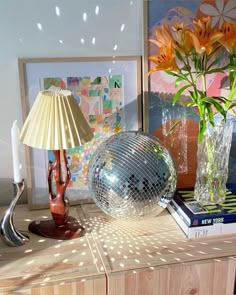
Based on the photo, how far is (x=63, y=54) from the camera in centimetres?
117

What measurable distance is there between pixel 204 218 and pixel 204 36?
0.49 m

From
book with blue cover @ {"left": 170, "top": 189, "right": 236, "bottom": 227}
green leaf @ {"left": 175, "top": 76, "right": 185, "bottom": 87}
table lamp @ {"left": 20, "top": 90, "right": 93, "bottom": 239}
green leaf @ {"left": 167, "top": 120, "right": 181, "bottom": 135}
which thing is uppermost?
green leaf @ {"left": 175, "top": 76, "right": 185, "bottom": 87}

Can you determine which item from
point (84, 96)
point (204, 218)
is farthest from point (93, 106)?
point (204, 218)

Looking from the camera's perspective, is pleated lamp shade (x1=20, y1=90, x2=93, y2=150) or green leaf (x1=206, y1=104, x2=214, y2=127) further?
green leaf (x1=206, y1=104, x2=214, y2=127)

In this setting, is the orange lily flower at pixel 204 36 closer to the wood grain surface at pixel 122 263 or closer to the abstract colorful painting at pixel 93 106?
the abstract colorful painting at pixel 93 106

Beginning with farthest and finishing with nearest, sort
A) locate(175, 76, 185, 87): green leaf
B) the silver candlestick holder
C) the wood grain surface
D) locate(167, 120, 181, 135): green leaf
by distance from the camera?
1. locate(167, 120, 181, 135): green leaf
2. locate(175, 76, 185, 87): green leaf
3. the silver candlestick holder
4. the wood grain surface

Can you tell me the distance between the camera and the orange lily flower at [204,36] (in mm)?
1056

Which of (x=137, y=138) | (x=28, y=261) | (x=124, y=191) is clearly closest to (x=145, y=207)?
(x=124, y=191)

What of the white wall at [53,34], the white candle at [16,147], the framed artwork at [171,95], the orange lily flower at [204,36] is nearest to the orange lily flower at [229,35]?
the orange lily flower at [204,36]

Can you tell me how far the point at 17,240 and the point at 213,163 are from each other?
588 mm

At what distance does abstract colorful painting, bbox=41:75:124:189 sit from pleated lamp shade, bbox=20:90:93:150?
0.19 m

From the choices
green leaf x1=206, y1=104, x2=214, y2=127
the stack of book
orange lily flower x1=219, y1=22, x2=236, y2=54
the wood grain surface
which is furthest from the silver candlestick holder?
orange lily flower x1=219, y1=22, x2=236, y2=54

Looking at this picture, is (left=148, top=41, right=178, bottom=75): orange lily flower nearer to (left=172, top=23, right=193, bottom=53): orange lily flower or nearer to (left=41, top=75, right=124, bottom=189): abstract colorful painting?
(left=172, top=23, right=193, bottom=53): orange lily flower

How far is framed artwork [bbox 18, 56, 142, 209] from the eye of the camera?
1.16m
